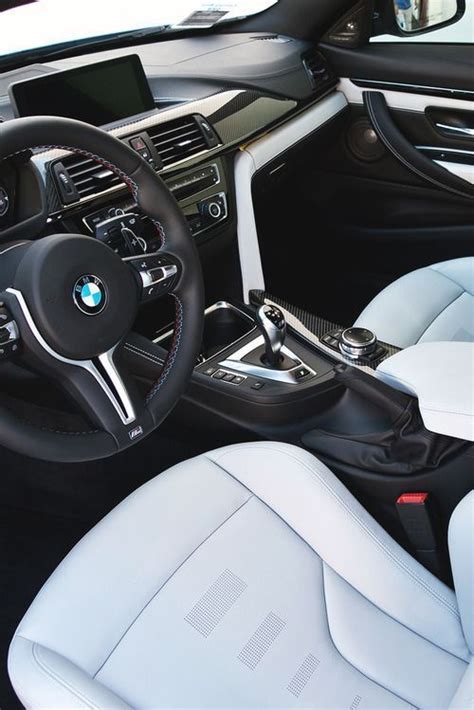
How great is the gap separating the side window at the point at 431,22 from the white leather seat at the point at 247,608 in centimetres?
147

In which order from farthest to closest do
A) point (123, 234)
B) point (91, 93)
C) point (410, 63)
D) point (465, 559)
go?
point (410, 63), point (91, 93), point (123, 234), point (465, 559)

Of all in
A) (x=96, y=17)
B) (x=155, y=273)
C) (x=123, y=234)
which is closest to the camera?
(x=155, y=273)

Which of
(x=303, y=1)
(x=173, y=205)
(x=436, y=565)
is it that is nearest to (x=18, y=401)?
(x=173, y=205)

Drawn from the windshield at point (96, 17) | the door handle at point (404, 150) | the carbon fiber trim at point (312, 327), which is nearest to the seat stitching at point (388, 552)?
the carbon fiber trim at point (312, 327)

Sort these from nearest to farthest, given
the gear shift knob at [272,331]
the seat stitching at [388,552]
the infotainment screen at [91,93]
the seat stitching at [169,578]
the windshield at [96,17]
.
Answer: the seat stitching at [169,578]
the seat stitching at [388,552]
the infotainment screen at [91,93]
the gear shift knob at [272,331]
the windshield at [96,17]

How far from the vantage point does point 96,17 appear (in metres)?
1.93

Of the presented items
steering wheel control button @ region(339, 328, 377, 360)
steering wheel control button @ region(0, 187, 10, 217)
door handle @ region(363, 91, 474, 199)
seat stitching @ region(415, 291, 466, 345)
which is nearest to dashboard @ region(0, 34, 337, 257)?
steering wheel control button @ region(0, 187, 10, 217)

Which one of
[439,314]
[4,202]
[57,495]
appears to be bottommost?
[57,495]

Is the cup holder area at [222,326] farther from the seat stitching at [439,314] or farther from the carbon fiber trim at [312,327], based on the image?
the seat stitching at [439,314]

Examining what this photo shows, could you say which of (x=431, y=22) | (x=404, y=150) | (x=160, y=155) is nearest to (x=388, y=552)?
(x=160, y=155)

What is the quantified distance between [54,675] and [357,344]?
34.7 inches

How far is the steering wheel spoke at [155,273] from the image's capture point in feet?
3.56

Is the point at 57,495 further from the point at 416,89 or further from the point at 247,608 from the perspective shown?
the point at 416,89

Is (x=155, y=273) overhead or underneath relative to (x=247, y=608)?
overhead
